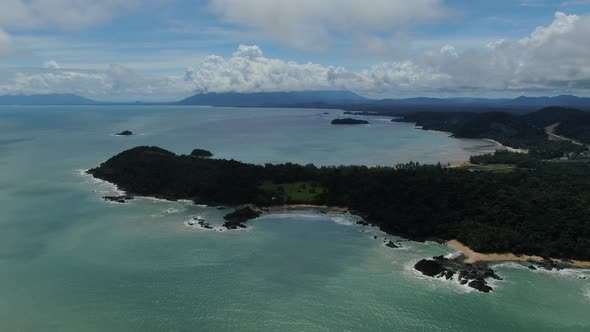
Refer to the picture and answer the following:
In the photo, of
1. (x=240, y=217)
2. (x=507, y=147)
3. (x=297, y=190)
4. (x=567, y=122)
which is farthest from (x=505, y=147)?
(x=240, y=217)

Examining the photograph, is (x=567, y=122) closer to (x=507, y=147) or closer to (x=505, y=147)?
(x=505, y=147)

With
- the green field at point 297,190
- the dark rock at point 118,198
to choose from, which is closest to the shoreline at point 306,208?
the green field at point 297,190

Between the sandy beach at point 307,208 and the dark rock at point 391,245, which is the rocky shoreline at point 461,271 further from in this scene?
the sandy beach at point 307,208

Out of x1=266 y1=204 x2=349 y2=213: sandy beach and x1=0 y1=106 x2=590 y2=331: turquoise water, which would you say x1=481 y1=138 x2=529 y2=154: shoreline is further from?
x1=0 y1=106 x2=590 y2=331: turquoise water

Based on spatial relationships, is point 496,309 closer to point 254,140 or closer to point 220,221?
point 220,221

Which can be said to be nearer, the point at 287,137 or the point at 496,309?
the point at 496,309

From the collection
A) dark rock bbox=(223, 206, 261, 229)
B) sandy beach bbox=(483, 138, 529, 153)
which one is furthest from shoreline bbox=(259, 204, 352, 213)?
sandy beach bbox=(483, 138, 529, 153)

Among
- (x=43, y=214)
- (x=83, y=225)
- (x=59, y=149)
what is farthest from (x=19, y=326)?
(x=59, y=149)
